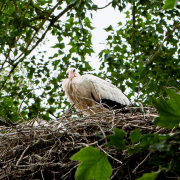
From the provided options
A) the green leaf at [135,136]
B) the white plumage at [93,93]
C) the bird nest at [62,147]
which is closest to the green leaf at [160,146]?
the green leaf at [135,136]

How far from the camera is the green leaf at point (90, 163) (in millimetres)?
975

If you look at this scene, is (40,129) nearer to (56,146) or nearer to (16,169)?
(56,146)

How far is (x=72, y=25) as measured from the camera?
580 cm

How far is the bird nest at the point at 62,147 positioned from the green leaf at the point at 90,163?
77 centimetres

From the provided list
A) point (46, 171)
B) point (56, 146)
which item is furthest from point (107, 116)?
point (46, 171)

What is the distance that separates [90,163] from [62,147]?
3.60 ft

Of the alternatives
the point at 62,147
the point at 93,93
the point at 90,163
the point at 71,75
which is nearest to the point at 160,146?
the point at 90,163

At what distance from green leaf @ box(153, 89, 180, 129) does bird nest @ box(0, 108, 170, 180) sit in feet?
2.67

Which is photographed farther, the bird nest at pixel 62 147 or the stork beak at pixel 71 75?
the stork beak at pixel 71 75

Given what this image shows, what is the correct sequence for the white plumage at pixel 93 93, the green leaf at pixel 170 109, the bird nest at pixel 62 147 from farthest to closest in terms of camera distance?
the white plumage at pixel 93 93, the bird nest at pixel 62 147, the green leaf at pixel 170 109

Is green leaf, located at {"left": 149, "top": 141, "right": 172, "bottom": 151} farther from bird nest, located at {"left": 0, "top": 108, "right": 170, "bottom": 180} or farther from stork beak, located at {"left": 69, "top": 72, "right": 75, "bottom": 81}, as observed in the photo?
stork beak, located at {"left": 69, "top": 72, "right": 75, "bottom": 81}

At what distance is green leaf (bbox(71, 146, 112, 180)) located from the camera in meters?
0.97

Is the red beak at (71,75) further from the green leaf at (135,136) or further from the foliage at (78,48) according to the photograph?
the green leaf at (135,136)

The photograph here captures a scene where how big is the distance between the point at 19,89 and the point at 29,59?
707 millimetres
